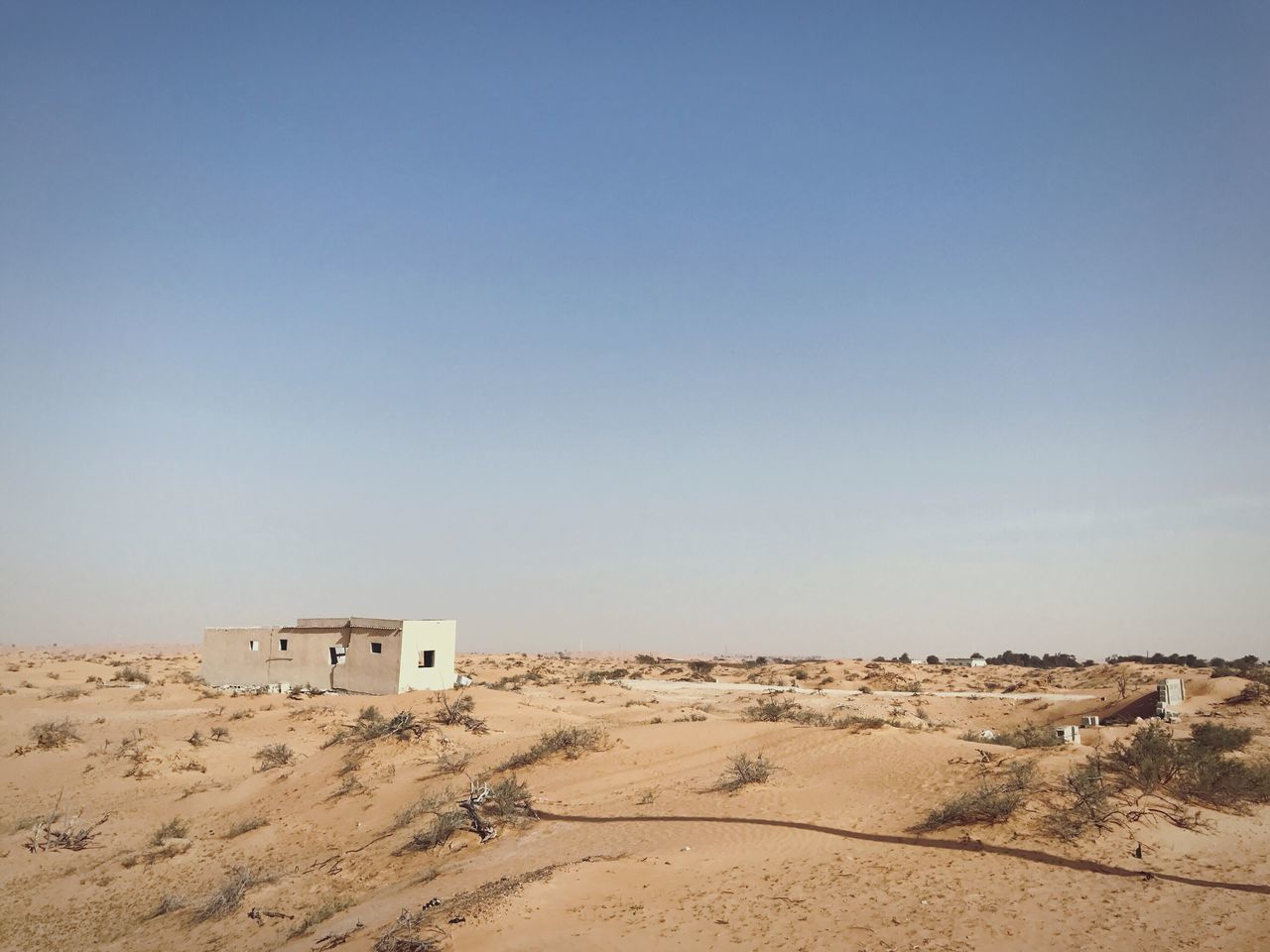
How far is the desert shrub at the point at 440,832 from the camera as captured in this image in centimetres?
1393

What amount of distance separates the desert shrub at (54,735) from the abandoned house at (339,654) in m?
11.9

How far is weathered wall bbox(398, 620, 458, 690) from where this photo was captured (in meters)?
34.9

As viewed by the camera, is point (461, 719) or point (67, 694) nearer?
point (461, 719)

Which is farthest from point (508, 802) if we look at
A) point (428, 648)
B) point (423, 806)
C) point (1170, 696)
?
point (1170, 696)

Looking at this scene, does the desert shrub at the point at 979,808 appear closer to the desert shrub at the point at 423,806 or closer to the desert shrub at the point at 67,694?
the desert shrub at the point at 423,806

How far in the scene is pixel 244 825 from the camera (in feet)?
55.8

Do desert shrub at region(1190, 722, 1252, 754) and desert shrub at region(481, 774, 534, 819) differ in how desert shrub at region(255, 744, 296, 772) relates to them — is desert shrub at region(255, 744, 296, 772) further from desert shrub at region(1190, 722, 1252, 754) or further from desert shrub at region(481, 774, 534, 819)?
desert shrub at region(1190, 722, 1252, 754)

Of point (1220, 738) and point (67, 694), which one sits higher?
point (1220, 738)

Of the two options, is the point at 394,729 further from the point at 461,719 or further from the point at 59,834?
the point at 59,834

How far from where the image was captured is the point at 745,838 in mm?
12828

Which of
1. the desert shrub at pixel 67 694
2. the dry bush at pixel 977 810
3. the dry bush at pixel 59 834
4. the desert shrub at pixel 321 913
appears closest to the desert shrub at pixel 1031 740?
the dry bush at pixel 977 810

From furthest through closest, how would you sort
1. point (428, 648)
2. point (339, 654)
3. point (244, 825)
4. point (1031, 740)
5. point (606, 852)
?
point (339, 654) → point (428, 648) → point (1031, 740) → point (244, 825) → point (606, 852)

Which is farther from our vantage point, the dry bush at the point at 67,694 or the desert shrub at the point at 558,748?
the dry bush at the point at 67,694

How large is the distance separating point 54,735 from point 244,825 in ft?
40.4
